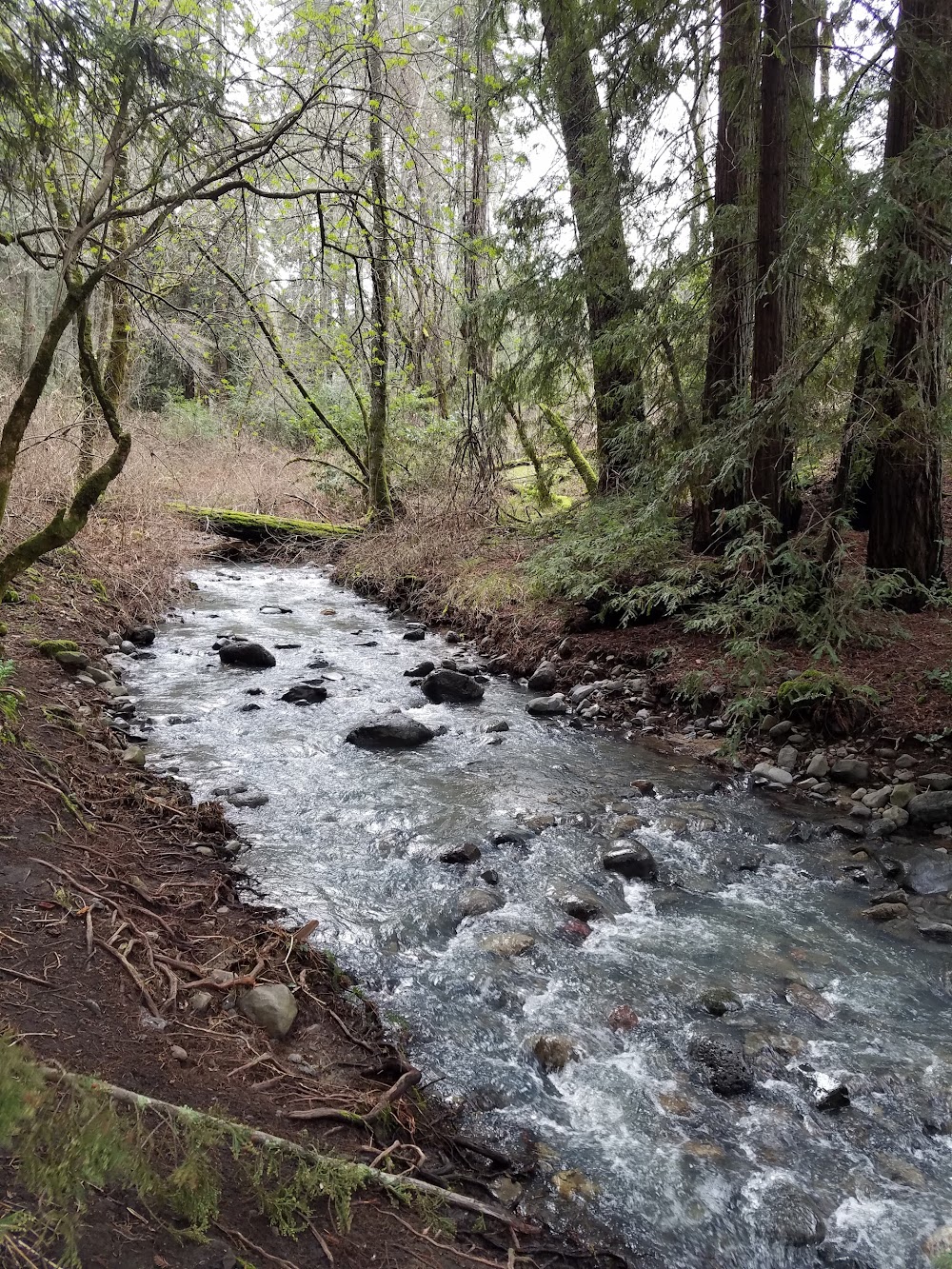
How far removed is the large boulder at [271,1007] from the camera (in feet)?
9.20

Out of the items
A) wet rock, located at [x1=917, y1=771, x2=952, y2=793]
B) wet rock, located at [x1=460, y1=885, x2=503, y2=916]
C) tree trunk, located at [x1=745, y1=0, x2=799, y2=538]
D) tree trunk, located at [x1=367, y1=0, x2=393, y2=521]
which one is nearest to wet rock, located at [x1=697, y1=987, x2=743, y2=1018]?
wet rock, located at [x1=460, y1=885, x2=503, y2=916]

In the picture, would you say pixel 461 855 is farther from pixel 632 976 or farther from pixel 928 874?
pixel 928 874

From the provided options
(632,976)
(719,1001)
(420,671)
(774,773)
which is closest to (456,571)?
(420,671)

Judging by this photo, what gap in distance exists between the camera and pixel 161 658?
8023mm

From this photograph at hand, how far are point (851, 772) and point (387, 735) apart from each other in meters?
3.29

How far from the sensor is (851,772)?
5094mm

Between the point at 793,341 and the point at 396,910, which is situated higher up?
the point at 793,341

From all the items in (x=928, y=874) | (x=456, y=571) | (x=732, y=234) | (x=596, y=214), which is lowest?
(x=928, y=874)

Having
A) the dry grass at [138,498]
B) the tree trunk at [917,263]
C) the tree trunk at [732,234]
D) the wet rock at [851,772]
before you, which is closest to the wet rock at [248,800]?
the dry grass at [138,498]

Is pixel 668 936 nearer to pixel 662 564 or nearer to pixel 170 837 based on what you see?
pixel 170 837

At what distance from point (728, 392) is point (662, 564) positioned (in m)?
1.65

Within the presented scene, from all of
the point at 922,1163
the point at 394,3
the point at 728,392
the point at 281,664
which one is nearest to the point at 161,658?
the point at 281,664

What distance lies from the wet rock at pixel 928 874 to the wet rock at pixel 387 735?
3.40 m

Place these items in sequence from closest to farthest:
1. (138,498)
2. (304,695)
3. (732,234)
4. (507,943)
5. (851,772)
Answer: (507,943)
(851,772)
(732,234)
(304,695)
(138,498)
